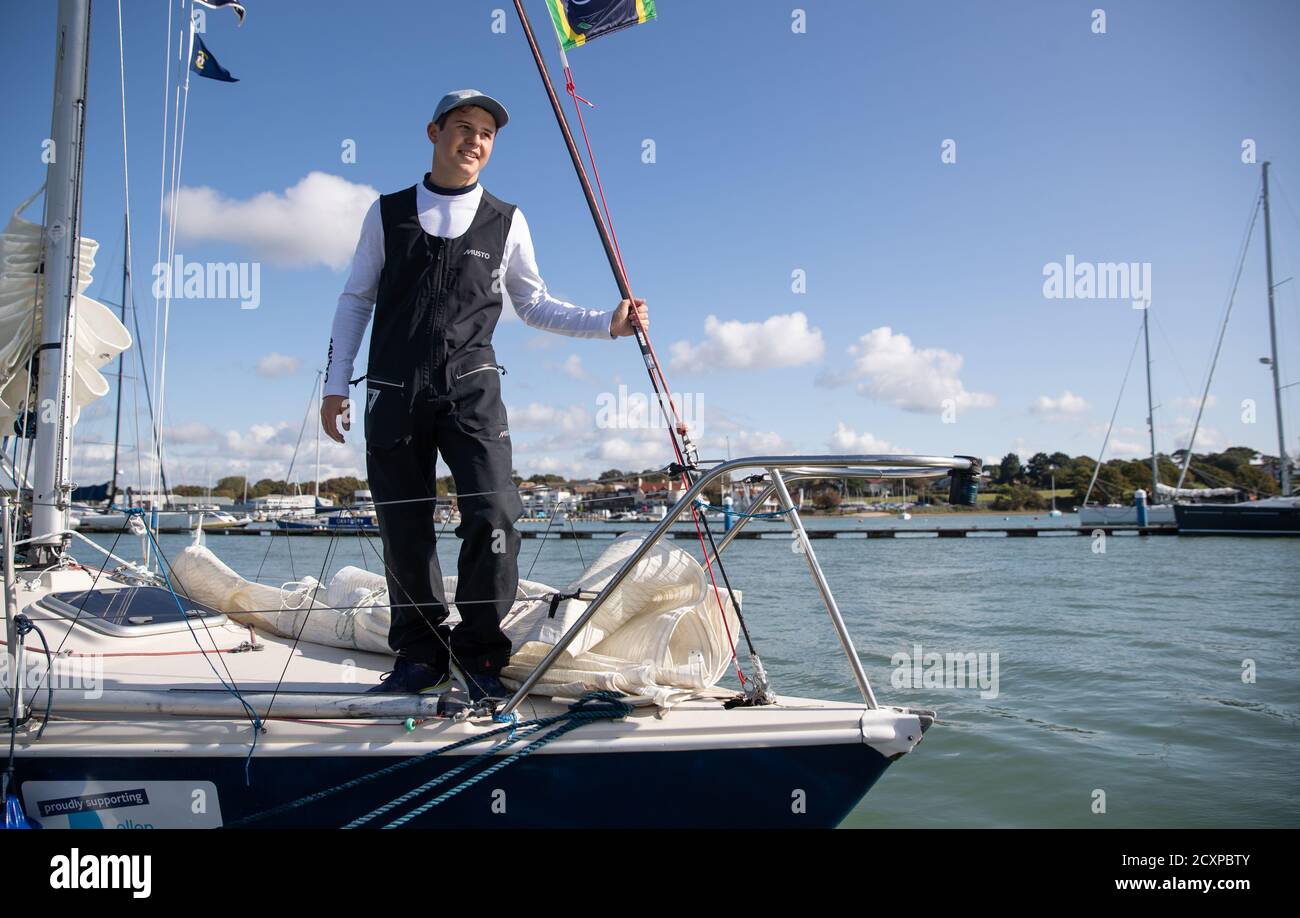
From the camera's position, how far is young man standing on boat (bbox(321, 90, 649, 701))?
3.02 meters

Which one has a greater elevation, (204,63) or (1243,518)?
(204,63)

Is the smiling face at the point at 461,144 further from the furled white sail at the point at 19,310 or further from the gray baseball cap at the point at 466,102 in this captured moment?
the furled white sail at the point at 19,310

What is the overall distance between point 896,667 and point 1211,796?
3829 millimetres

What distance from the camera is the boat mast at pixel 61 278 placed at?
16.1ft

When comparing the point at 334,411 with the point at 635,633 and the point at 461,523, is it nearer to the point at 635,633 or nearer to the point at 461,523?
the point at 461,523

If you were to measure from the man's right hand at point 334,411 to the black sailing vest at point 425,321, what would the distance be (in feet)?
0.40

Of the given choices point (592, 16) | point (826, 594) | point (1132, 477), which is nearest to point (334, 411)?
point (826, 594)

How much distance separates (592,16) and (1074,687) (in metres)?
7.30

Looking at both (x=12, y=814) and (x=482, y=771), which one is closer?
(x=482, y=771)

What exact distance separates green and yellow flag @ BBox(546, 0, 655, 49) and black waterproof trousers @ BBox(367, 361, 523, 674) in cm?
164

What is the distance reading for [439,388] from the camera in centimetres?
302

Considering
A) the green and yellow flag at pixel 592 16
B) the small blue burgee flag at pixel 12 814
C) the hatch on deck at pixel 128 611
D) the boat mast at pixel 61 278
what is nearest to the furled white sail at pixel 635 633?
the small blue burgee flag at pixel 12 814
